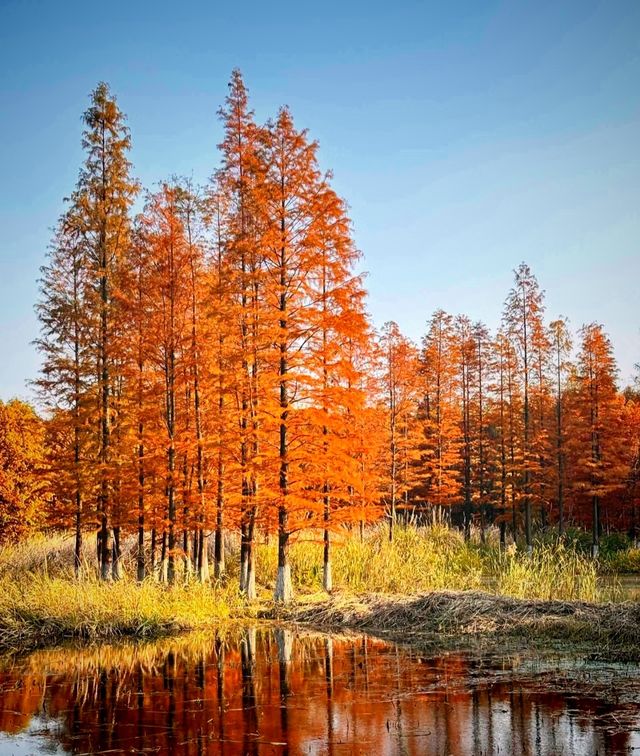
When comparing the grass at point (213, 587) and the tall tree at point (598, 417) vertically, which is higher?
the tall tree at point (598, 417)

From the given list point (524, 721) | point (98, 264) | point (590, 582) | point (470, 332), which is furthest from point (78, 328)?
point (470, 332)

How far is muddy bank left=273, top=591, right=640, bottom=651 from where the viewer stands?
16.3 m

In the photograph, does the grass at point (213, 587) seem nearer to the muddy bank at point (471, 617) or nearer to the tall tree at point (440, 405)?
the muddy bank at point (471, 617)

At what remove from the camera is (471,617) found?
1834 cm

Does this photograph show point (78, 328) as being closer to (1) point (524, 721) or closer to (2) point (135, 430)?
(2) point (135, 430)

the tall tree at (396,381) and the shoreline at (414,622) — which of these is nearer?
the shoreline at (414,622)

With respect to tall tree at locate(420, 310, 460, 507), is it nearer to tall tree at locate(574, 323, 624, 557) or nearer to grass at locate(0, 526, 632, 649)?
tall tree at locate(574, 323, 624, 557)

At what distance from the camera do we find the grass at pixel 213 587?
19.4m

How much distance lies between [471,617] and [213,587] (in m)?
9.40

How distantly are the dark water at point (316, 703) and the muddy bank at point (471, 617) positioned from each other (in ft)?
5.69

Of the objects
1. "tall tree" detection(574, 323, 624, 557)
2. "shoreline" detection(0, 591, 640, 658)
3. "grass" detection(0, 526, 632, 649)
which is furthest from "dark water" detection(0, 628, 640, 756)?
"tall tree" detection(574, 323, 624, 557)

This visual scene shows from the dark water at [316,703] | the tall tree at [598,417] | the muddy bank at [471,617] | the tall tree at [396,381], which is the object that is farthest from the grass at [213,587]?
the tall tree at [598,417]

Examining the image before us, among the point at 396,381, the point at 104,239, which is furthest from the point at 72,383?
the point at 396,381

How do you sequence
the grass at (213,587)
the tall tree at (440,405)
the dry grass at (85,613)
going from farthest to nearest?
the tall tree at (440,405), the grass at (213,587), the dry grass at (85,613)
